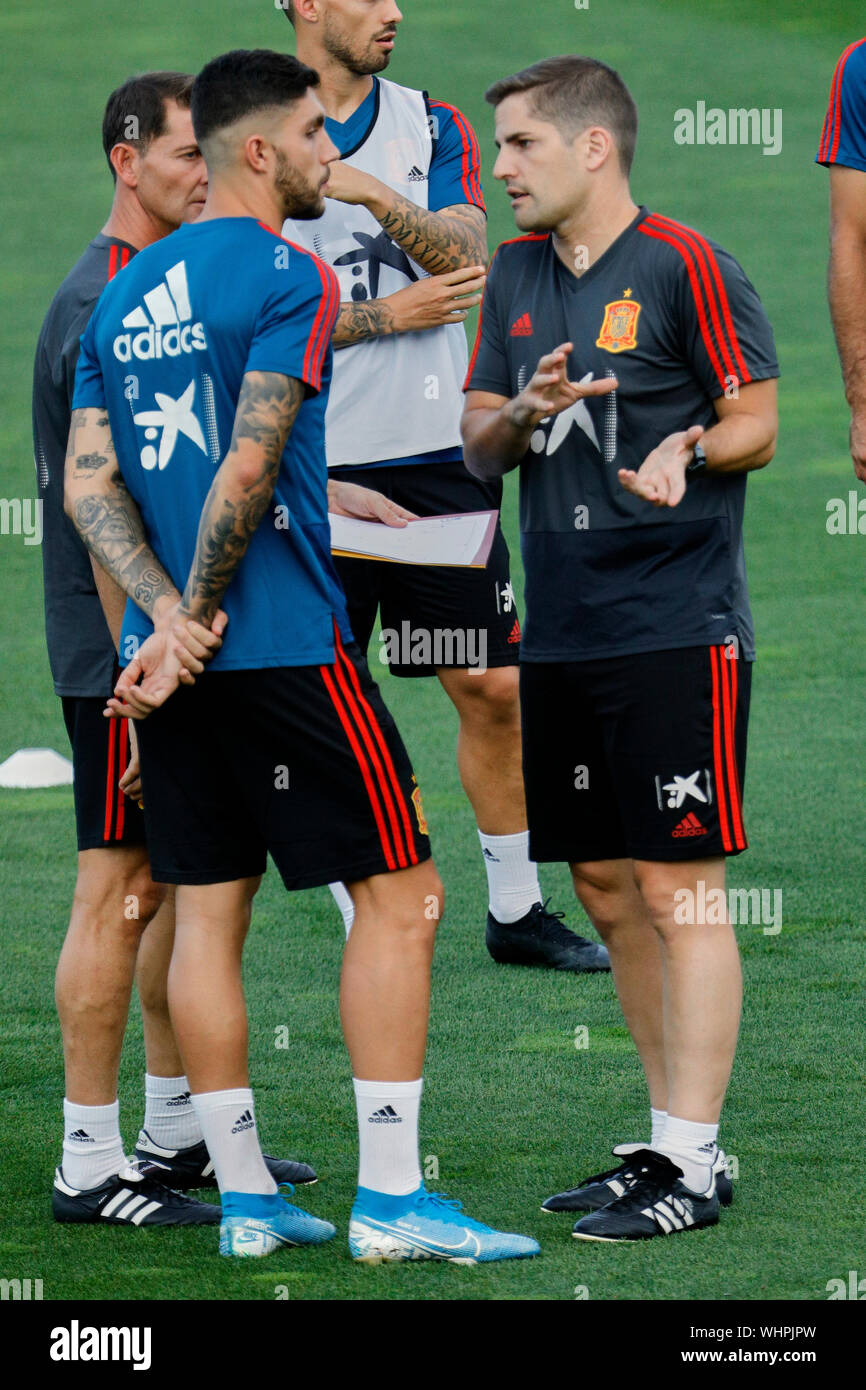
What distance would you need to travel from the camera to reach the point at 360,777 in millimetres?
3293

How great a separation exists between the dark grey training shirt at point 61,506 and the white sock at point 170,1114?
0.82m

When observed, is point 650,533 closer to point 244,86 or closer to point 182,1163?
point 244,86

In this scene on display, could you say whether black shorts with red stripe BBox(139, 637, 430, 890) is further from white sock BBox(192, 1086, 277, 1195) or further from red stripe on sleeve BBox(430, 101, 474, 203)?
red stripe on sleeve BBox(430, 101, 474, 203)

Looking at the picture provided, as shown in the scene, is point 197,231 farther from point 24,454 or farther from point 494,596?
point 24,454

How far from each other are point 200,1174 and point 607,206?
205 centimetres

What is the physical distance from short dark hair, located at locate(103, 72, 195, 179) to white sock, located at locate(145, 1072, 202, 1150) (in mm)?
1792

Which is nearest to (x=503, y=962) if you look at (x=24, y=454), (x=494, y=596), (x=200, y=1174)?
(x=494, y=596)

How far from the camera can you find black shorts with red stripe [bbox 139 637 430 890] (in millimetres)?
3283

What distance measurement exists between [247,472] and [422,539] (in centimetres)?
190

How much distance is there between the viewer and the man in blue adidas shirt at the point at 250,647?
3.19 m

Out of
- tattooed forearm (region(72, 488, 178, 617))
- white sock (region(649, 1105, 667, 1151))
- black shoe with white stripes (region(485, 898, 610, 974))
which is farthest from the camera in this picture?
black shoe with white stripes (region(485, 898, 610, 974))

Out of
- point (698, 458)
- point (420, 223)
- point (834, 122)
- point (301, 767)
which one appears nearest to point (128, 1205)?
point (301, 767)

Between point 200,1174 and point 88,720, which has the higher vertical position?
point 88,720

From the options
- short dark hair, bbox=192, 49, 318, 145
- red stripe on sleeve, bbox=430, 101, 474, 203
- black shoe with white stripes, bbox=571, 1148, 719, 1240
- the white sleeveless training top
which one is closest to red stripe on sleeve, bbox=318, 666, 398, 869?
black shoe with white stripes, bbox=571, 1148, 719, 1240
